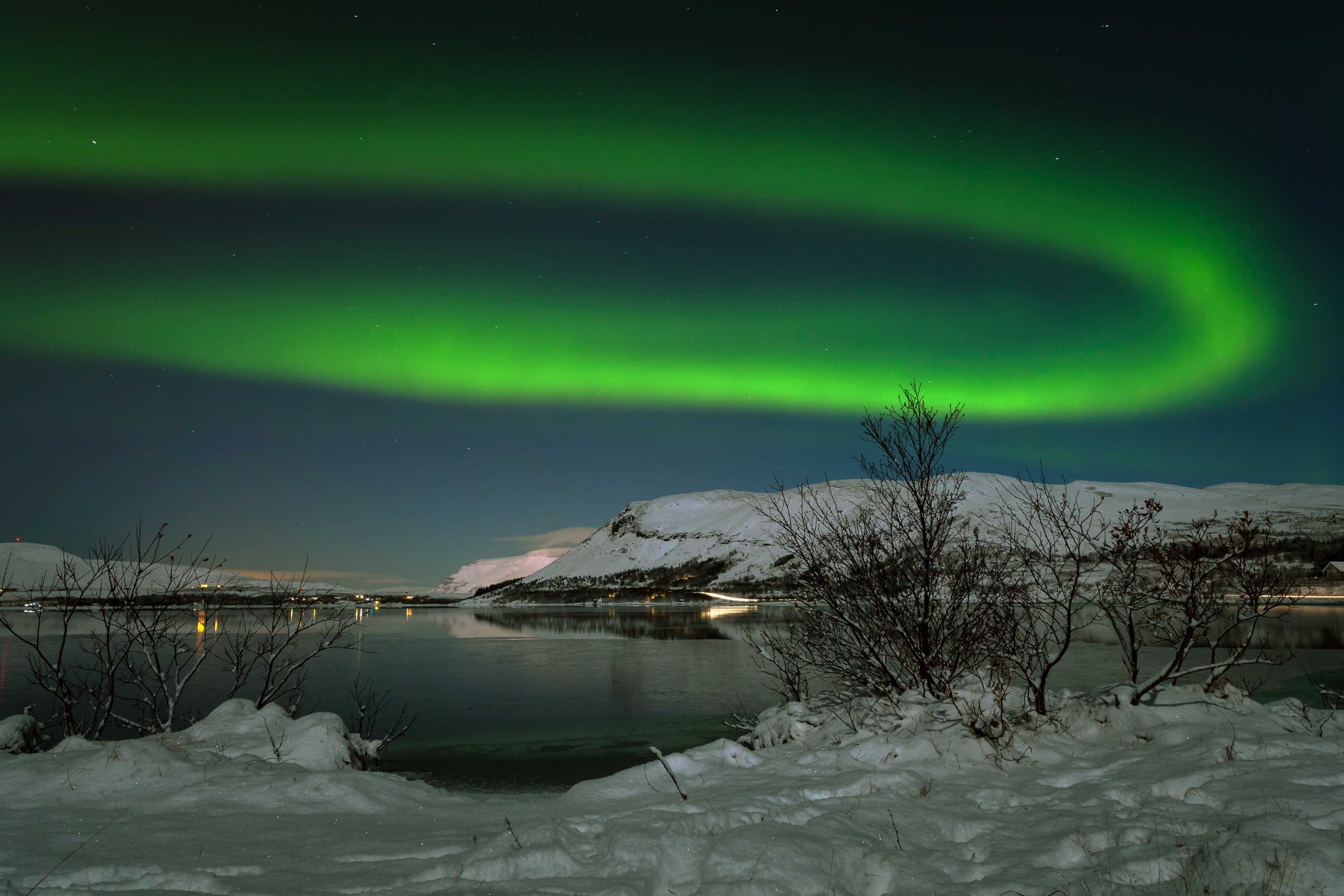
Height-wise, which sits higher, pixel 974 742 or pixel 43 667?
pixel 974 742

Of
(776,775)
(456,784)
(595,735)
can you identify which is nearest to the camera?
(776,775)

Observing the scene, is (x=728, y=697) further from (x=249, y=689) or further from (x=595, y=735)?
(x=249, y=689)

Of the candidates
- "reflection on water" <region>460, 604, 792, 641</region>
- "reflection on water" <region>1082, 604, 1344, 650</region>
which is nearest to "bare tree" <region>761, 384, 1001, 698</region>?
"reflection on water" <region>1082, 604, 1344, 650</region>

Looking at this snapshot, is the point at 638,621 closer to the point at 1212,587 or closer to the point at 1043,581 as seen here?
the point at 1043,581

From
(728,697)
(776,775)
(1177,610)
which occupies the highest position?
(1177,610)

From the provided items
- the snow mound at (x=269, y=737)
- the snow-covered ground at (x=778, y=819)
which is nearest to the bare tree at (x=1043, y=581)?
the snow-covered ground at (x=778, y=819)

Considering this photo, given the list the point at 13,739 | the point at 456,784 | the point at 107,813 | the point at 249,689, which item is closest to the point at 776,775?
the point at 107,813

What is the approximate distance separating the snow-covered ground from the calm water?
644 centimetres

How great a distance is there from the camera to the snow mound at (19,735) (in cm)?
1022

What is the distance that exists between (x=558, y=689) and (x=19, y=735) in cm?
2038

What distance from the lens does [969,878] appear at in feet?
18.9

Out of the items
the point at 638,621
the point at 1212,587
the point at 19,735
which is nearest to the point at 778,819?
the point at 1212,587

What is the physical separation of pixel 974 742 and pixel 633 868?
517 cm

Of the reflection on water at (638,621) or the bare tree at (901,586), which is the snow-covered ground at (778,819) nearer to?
the bare tree at (901,586)
